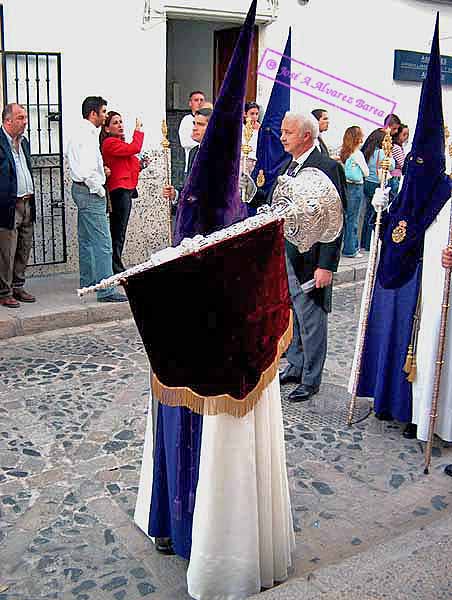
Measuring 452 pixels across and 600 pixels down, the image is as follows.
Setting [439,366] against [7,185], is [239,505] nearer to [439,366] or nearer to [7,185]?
[439,366]

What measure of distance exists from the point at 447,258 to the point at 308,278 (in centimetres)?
123

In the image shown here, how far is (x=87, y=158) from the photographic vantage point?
25.7ft

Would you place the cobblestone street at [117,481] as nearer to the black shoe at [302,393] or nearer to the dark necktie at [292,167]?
the black shoe at [302,393]

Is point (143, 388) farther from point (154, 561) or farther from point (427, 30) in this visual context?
point (427, 30)

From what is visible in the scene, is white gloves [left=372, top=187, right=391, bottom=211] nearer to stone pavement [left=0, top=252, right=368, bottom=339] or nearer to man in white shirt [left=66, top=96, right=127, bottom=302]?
man in white shirt [left=66, top=96, right=127, bottom=302]

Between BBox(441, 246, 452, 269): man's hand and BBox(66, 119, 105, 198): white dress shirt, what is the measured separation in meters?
4.18

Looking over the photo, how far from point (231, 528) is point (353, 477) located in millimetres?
1591

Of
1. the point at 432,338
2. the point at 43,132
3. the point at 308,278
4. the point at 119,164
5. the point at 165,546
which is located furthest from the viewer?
the point at 43,132

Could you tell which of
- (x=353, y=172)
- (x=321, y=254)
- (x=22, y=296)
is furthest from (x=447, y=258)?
(x=353, y=172)

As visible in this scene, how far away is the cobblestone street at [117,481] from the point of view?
3697mm

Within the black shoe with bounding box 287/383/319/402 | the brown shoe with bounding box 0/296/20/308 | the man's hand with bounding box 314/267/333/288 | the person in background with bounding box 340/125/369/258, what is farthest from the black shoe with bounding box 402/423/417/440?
the person in background with bounding box 340/125/369/258

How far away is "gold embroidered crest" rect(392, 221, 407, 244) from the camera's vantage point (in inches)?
200

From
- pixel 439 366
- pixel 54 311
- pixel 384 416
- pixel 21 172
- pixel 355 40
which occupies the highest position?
pixel 355 40

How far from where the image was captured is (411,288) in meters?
5.16
